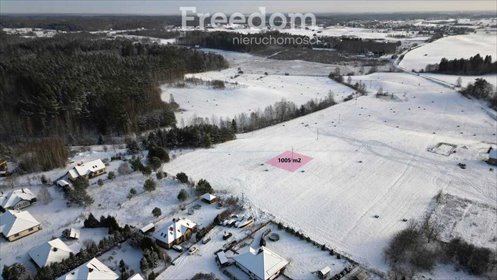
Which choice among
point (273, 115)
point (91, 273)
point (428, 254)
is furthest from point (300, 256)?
point (273, 115)

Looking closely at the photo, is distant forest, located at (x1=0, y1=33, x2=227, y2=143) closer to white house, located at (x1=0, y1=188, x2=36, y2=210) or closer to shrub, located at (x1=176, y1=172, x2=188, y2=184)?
white house, located at (x1=0, y1=188, x2=36, y2=210)

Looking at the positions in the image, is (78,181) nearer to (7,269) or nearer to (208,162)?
(7,269)

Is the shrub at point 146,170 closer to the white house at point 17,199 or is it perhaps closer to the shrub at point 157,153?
the shrub at point 157,153

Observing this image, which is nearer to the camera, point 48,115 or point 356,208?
point 356,208

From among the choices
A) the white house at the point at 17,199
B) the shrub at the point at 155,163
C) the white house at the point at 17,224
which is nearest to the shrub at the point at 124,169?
the shrub at the point at 155,163

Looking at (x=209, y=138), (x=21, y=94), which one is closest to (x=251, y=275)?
(x=209, y=138)

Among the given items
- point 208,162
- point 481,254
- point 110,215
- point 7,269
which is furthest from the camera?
point 208,162
